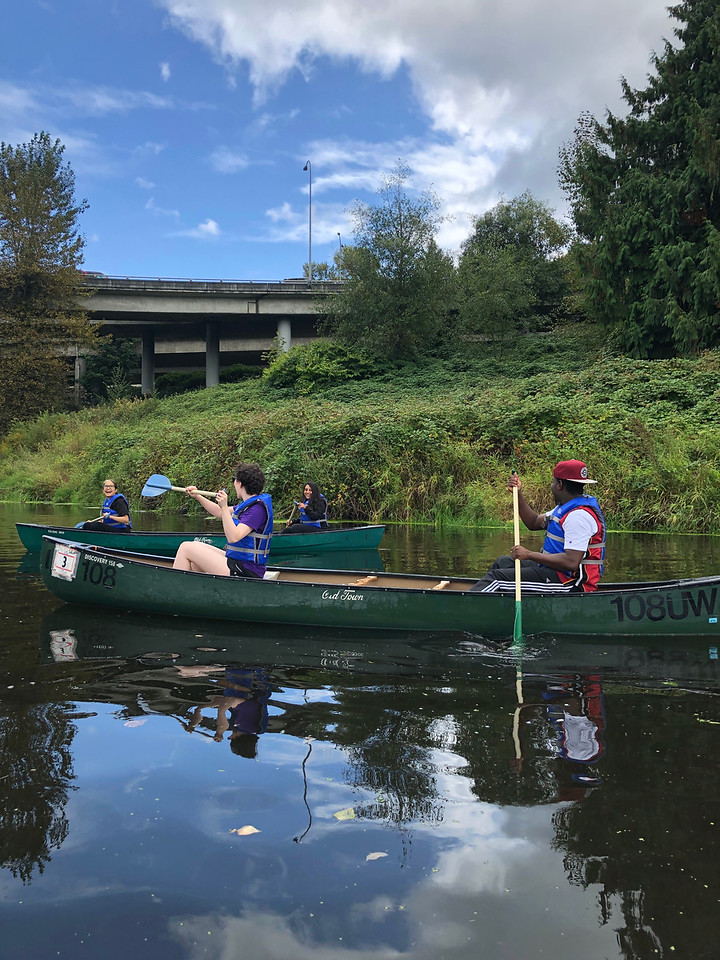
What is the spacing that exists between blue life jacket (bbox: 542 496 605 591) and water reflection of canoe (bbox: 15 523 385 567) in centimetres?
651

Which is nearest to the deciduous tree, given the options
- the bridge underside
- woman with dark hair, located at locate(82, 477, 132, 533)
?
the bridge underside

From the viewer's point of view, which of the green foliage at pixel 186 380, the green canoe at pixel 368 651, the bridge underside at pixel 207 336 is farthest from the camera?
the green foliage at pixel 186 380

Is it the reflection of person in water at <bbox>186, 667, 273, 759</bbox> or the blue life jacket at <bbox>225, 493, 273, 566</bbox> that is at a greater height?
the blue life jacket at <bbox>225, 493, 273, 566</bbox>

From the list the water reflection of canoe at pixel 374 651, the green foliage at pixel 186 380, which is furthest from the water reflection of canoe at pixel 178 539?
the green foliage at pixel 186 380

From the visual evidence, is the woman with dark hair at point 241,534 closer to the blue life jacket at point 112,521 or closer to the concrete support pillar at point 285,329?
the blue life jacket at point 112,521

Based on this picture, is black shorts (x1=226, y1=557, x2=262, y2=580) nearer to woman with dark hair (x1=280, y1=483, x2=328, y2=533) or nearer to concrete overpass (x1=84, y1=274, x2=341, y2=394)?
woman with dark hair (x1=280, y1=483, x2=328, y2=533)

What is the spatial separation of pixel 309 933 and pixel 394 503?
17.9 m

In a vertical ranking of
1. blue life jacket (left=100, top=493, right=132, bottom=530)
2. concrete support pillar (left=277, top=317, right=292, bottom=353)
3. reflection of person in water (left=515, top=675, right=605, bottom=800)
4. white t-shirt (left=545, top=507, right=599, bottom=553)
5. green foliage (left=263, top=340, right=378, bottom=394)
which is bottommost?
reflection of person in water (left=515, top=675, right=605, bottom=800)

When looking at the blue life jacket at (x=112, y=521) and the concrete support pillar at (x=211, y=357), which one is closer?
the blue life jacket at (x=112, y=521)

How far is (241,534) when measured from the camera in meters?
7.84

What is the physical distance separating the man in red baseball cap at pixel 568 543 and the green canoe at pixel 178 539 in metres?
6.63

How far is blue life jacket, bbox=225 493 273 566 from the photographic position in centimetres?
794

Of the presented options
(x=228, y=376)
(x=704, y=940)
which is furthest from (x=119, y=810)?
(x=228, y=376)

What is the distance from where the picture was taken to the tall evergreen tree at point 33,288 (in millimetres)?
38625
